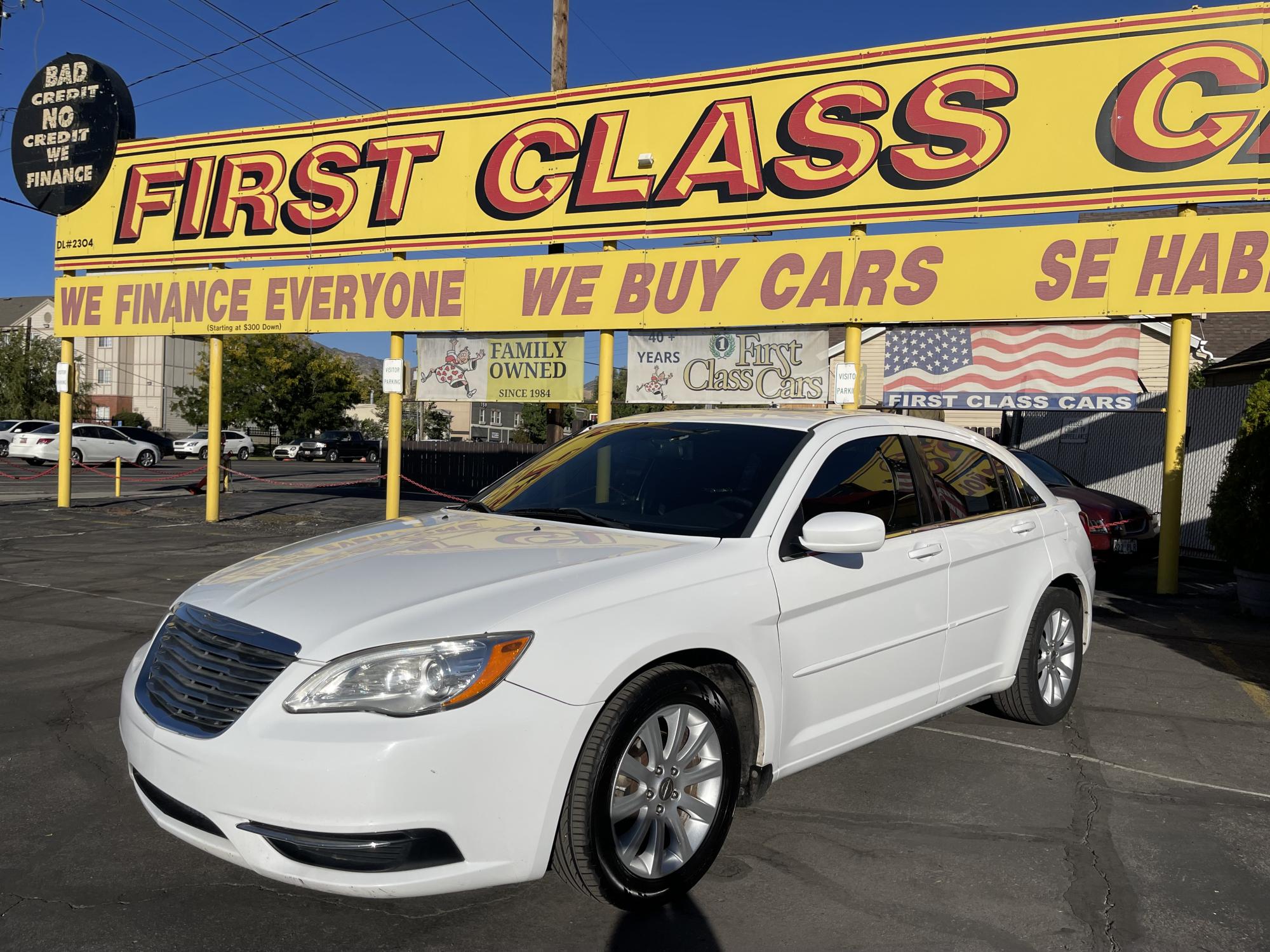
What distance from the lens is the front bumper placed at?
2875 mm

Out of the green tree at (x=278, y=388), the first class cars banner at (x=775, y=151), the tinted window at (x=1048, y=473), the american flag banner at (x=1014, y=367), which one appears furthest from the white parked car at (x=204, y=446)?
the tinted window at (x=1048, y=473)

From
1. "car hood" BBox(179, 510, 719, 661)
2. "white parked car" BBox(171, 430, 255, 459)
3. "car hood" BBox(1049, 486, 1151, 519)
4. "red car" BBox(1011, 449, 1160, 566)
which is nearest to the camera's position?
"car hood" BBox(179, 510, 719, 661)

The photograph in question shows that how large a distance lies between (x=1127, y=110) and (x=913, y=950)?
10.8 meters

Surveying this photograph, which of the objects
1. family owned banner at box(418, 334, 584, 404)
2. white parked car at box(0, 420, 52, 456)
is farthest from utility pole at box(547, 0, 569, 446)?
white parked car at box(0, 420, 52, 456)

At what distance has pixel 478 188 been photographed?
594 inches

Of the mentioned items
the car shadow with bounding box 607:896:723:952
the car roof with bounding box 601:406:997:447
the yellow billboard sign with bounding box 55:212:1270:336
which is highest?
the yellow billboard sign with bounding box 55:212:1270:336

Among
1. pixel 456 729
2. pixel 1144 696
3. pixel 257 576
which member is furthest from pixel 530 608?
pixel 1144 696

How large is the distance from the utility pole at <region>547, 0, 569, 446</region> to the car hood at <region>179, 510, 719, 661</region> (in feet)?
35.5

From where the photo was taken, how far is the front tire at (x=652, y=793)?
3.12 meters

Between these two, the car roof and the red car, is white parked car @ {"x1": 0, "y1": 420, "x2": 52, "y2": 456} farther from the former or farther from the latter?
the car roof

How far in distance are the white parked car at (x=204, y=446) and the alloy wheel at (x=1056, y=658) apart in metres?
47.2

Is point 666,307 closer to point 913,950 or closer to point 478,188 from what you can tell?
point 478,188

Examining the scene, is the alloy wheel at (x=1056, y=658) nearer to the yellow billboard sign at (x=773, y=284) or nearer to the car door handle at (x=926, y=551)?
the car door handle at (x=926, y=551)

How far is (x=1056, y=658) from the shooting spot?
567cm
